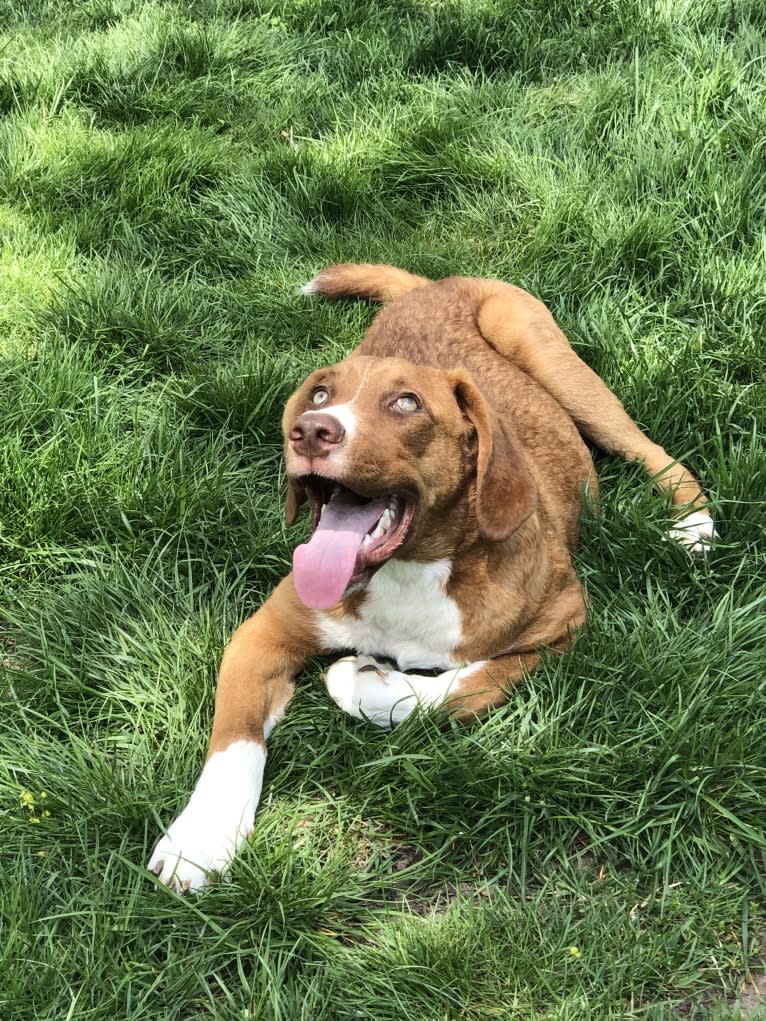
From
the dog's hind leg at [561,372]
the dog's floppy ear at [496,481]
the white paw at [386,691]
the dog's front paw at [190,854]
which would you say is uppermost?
the dog's floppy ear at [496,481]

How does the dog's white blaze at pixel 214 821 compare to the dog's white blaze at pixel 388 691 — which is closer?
the dog's white blaze at pixel 214 821

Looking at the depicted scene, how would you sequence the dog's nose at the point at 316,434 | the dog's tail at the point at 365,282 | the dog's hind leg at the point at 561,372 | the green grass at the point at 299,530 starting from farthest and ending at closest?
the dog's tail at the point at 365,282, the dog's hind leg at the point at 561,372, the dog's nose at the point at 316,434, the green grass at the point at 299,530

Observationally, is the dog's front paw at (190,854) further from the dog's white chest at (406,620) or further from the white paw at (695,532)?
the white paw at (695,532)

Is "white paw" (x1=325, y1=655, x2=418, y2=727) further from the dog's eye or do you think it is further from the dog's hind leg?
the dog's hind leg

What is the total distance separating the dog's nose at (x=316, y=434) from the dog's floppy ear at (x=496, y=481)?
0.48 meters

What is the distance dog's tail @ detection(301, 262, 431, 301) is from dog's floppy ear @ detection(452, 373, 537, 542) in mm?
1671

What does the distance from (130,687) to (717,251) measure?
320cm

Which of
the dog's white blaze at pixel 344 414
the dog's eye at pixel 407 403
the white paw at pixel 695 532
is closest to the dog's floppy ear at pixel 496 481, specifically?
the dog's eye at pixel 407 403

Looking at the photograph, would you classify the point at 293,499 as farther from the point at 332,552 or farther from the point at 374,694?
the point at 374,694

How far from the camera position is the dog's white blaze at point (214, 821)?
258 centimetres

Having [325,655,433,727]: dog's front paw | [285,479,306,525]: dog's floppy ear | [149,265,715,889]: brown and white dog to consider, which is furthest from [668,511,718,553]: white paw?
[285,479,306,525]: dog's floppy ear

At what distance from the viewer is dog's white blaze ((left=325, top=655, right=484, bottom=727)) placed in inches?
117

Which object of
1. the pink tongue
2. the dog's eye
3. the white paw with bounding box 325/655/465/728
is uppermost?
the dog's eye

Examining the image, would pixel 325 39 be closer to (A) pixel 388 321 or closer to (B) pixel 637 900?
(A) pixel 388 321
